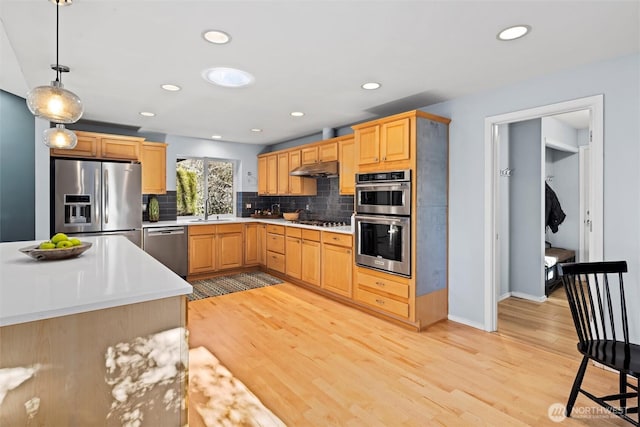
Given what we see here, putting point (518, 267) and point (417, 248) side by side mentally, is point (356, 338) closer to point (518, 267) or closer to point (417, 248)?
point (417, 248)

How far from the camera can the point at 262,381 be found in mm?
2307

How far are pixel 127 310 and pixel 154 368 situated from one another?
10.7 inches

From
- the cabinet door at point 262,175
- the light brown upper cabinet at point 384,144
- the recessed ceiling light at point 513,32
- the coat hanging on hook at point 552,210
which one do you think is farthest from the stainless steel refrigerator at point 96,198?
the coat hanging on hook at point 552,210

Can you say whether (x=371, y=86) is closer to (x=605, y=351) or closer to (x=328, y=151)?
(x=328, y=151)

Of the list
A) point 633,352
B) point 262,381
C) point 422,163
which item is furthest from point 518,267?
point 262,381

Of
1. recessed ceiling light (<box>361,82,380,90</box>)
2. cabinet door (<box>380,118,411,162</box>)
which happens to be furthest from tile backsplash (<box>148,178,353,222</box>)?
recessed ceiling light (<box>361,82,380,90</box>)

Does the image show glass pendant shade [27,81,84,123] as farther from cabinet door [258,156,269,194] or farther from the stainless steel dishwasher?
cabinet door [258,156,269,194]

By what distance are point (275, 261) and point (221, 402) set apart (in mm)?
3200

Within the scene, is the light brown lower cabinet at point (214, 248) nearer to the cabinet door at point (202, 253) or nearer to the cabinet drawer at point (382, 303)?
the cabinet door at point (202, 253)

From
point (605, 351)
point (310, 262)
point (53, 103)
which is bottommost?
point (605, 351)

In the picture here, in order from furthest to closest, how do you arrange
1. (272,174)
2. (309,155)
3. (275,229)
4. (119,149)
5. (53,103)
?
(272,174) < (275,229) < (309,155) < (119,149) < (53,103)

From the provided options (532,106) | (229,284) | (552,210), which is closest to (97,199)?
(229,284)

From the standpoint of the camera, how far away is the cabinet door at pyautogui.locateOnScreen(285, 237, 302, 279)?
470 centimetres

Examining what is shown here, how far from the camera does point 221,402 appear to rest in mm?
2059
